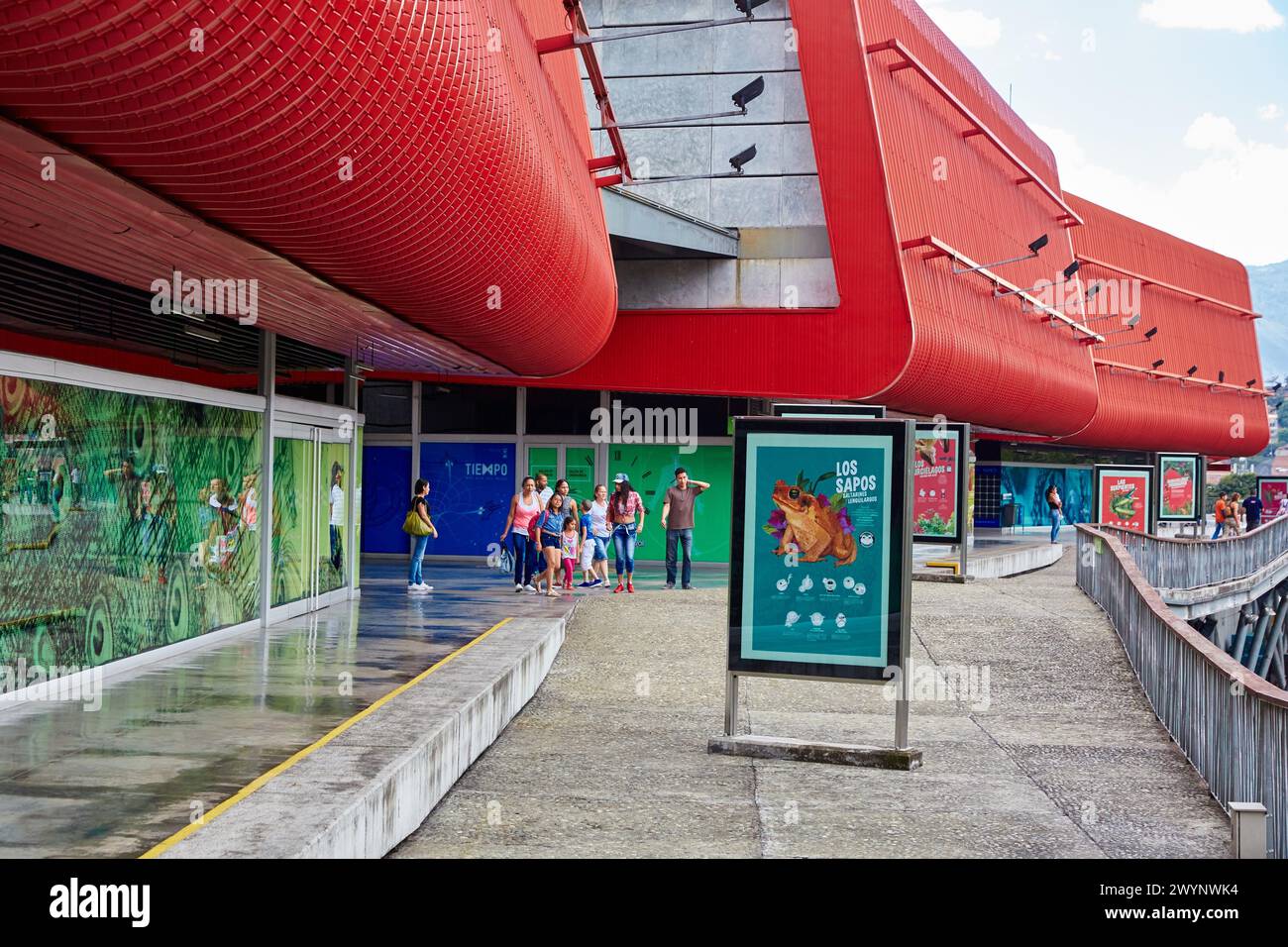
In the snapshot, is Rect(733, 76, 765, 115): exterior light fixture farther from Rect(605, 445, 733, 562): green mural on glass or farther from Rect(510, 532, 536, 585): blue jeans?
Rect(605, 445, 733, 562): green mural on glass

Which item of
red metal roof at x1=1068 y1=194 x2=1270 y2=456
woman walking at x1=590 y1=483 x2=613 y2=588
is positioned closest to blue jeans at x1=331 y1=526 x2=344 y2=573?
woman walking at x1=590 y1=483 x2=613 y2=588

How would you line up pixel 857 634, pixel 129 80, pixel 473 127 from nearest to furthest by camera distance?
pixel 129 80 → pixel 473 127 → pixel 857 634

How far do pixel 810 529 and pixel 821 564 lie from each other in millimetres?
255

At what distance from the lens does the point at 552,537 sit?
18797 millimetres

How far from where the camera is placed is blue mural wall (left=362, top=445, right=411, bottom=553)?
26266 millimetres

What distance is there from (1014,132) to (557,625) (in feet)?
91.7

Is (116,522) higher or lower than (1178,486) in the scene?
lower

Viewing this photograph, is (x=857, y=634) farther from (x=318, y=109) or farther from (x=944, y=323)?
(x=944, y=323)

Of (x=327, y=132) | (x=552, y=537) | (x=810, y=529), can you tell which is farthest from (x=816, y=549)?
(x=552, y=537)

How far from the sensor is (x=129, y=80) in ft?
16.6

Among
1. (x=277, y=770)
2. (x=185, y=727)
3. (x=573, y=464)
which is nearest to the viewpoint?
(x=277, y=770)

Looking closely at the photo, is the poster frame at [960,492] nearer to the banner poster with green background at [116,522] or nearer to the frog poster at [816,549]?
the banner poster with green background at [116,522]

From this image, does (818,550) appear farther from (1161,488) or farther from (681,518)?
(1161,488)
